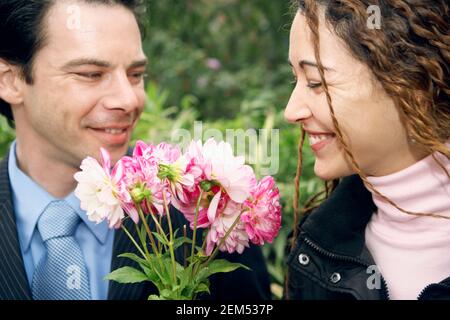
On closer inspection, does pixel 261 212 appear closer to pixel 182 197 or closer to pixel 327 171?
pixel 182 197

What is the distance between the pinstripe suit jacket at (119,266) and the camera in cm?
242

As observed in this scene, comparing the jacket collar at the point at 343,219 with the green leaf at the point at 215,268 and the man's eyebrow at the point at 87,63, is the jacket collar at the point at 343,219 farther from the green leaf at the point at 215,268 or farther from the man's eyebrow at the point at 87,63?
the man's eyebrow at the point at 87,63

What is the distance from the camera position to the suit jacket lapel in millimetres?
2410

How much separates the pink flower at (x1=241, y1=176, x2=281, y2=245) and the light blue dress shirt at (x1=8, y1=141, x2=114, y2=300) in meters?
0.91

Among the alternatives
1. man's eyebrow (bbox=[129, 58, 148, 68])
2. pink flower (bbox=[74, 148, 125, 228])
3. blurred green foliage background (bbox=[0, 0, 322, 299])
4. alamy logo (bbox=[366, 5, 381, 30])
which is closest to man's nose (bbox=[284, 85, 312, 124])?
alamy logo (bbox=[366, 5, 381, 30])

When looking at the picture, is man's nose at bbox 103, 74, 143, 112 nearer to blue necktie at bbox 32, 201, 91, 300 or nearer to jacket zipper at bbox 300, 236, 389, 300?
blue necktie at bbox 32, 201, 91, 300

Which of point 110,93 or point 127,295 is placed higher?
point 110,93

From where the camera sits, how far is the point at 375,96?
2033 millimetres

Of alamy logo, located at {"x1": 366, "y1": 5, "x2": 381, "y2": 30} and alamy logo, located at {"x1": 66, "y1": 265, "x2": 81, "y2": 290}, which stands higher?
alamy logo, located at {"x1": 366, "y1": 5, "x2": 381, "y2": 30}

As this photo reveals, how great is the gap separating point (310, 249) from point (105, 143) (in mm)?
893

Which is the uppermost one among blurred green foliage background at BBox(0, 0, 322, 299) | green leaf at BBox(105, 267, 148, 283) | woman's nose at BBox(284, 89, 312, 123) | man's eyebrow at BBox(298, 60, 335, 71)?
man's eyebrow at BBox(298, 60, 335, 71)
